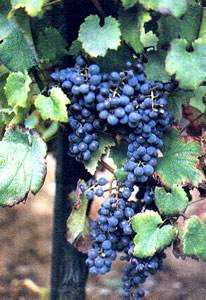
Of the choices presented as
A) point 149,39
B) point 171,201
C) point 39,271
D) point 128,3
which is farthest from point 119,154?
point 39,271

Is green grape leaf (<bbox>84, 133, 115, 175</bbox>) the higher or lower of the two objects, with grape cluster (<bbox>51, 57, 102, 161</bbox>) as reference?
lower

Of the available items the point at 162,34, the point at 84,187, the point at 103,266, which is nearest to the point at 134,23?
the point at 162,34

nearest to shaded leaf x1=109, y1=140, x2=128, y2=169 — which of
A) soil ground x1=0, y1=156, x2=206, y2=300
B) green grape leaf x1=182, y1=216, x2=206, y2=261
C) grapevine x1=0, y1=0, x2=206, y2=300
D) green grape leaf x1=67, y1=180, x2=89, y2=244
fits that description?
grapevine x1=0, y1=0, x2=206, y2=300

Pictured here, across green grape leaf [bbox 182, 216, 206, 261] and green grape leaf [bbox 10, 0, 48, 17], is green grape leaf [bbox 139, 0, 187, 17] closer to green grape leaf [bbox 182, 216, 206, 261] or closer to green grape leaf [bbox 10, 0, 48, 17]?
green grape leaf [bbox 10, 0, 48, 17]

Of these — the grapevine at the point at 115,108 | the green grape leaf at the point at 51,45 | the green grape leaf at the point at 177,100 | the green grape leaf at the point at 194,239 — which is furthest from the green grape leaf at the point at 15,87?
the green grape leaf at the point at 194,239

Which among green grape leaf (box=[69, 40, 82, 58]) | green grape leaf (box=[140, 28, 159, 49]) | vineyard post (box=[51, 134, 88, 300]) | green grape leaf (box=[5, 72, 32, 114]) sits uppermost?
green grape leaf (box=[5, 72, 32, 114])

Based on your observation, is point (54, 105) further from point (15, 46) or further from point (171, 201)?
point (171, 201)

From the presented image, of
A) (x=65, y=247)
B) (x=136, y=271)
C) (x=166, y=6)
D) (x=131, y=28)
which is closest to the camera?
(x=166, y=6)
